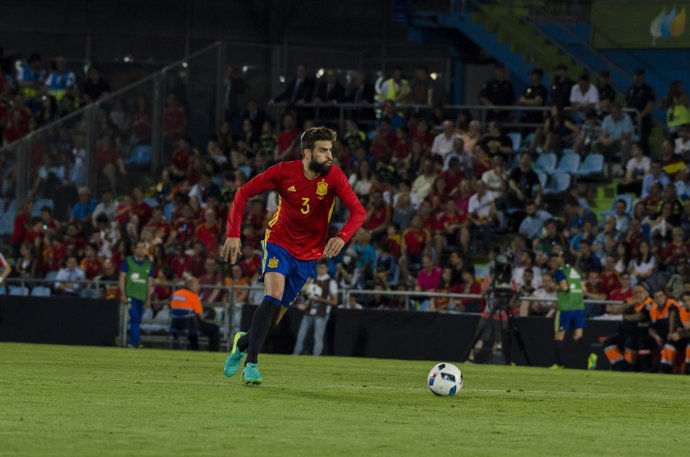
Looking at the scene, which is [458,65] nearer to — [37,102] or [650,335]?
[37,102]

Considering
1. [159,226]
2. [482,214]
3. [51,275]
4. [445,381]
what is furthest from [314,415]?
[159,226]

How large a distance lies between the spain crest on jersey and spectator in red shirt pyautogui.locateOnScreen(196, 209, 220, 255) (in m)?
15.9

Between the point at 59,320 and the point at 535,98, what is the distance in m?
10.7

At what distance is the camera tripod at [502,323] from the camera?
77.6 feet

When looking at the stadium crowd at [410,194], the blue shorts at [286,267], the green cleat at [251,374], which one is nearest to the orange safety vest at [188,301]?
the stadium crowd at [410,194]

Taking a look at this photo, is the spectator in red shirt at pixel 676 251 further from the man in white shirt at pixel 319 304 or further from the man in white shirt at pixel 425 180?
the man in white shirt at pixel 319 304

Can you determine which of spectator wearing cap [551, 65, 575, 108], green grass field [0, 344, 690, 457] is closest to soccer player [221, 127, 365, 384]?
green grass field [0, 344, 690, 457]

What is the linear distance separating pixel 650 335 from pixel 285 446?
52.1 feet

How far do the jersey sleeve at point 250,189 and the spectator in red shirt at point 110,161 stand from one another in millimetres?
18890

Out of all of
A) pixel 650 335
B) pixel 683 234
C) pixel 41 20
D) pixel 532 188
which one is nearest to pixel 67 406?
pixel 650 335

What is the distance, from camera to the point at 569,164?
29.2 m

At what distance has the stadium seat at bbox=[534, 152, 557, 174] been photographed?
29.2 metres

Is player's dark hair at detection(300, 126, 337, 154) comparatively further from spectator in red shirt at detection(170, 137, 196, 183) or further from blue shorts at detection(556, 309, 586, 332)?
spectator in red shirt at detection(170, 137, 196, 183)

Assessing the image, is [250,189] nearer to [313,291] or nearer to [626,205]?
[313,291]
